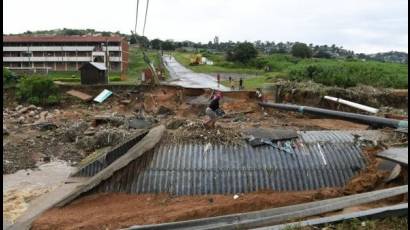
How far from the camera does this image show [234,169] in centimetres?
1120

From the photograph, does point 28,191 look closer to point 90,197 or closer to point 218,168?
point 90,197

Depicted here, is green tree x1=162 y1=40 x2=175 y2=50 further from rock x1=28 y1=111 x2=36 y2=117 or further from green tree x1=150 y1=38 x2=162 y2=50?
rock x1=28 y1=111 x2=36 y2=117

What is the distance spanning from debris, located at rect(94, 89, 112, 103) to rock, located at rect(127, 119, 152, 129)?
9.38 meters

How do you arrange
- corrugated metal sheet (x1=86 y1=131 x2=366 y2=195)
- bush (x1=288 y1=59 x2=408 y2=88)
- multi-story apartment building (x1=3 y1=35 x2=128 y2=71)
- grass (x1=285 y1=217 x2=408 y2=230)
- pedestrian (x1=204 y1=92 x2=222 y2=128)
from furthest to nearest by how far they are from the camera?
multi-story apartment building (x1=3 y1=35 x2=128 y2=71)
bush (x1=288 y1=59 x2=408 y2=88)
pedestrian (x1=204 y1=92 x2=222 y2=128)
corrugated metal sheet (x1=86 y1=131 x2=366 y2=195)
grass (x1=285 y1=217 x2=408 y2=230)

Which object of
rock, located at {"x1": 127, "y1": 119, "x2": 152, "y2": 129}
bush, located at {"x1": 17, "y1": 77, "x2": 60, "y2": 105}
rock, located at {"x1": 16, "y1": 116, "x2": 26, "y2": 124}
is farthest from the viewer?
bush, located at {"x1": 17, "y1": 77, "x2": 60, "y2": 105}

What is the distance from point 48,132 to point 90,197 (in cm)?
1407

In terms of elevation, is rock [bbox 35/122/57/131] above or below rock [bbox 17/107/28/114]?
above

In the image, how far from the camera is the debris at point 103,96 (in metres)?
31.6

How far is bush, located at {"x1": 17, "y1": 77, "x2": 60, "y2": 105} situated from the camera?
31.9 meters

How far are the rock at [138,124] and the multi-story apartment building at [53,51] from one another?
45264 mm

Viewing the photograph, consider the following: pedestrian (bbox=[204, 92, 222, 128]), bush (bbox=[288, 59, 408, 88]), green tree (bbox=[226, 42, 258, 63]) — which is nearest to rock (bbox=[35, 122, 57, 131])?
pedestrian (bbox=[204, 92, 222, 128])

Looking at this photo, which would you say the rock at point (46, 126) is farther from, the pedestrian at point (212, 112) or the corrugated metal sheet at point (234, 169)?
the corrugated metal sheet at point (234, 169)

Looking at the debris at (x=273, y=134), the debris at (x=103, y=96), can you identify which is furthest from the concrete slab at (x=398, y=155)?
the debris at (x=103, y=96)

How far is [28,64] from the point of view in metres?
68.8
